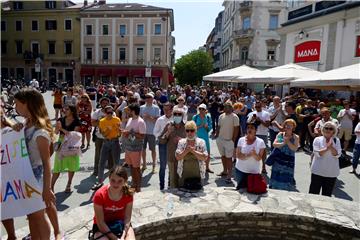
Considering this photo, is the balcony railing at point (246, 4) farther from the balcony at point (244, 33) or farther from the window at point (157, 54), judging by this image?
the window at point (157, 54)

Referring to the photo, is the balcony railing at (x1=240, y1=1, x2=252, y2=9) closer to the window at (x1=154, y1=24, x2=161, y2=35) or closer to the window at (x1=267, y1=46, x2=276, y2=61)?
the window at (x1=267, y1=46, x2=276, y2=61)

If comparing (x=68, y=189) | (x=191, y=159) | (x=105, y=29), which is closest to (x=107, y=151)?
(x=68, y=189)

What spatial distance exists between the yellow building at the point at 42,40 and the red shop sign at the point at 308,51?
32201 mm

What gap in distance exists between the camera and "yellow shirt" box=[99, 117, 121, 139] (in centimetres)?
619

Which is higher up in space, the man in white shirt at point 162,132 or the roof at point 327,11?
the roof at point 327,11

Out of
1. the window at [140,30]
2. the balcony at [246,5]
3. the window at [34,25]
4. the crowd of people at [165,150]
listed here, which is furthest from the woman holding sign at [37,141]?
the window at [34,25]

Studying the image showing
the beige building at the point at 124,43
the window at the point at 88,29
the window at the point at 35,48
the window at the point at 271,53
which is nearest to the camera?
the window at the point at 271,53

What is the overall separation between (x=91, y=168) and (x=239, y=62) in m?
36.7

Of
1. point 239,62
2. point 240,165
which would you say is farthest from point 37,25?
point 240,165

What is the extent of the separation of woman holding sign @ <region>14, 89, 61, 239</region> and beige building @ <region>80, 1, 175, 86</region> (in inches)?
1581

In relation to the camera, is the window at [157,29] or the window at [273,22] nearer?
the window at [273,22]

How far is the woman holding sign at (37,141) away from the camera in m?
3.12

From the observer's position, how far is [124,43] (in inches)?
1718

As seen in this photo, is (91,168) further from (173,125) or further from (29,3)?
(29,3)
